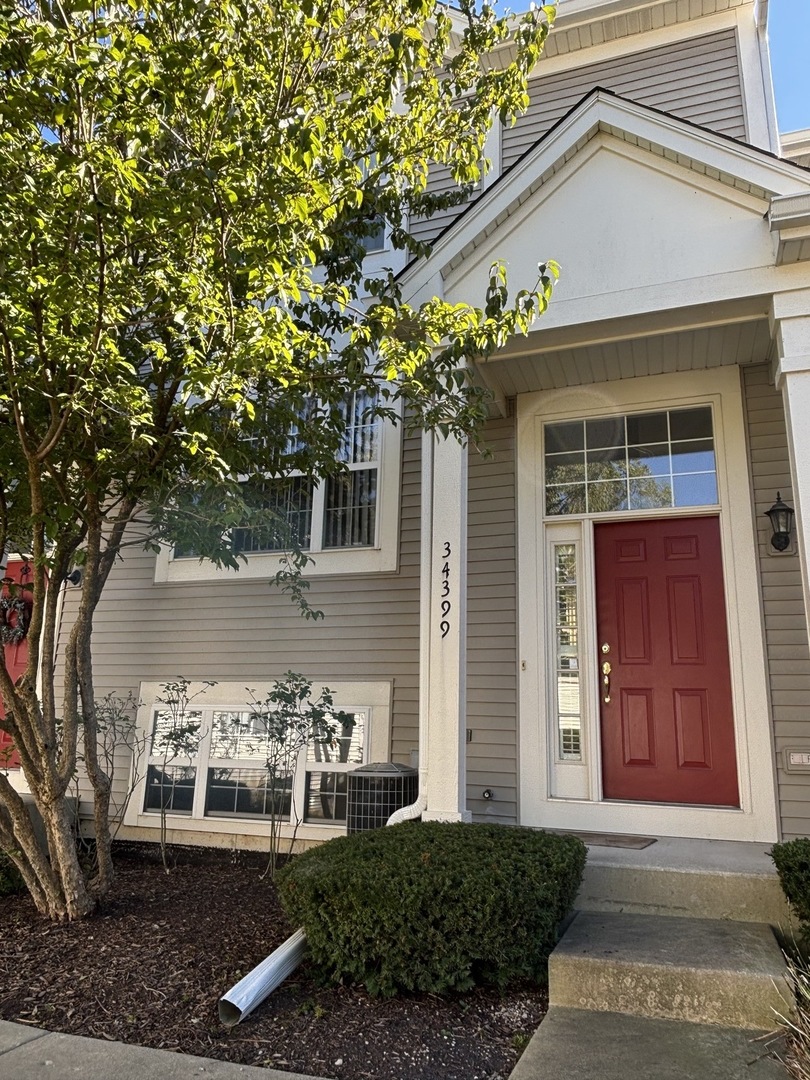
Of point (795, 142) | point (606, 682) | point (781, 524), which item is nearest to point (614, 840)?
point (606, 682)

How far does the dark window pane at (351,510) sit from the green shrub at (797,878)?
3.59m

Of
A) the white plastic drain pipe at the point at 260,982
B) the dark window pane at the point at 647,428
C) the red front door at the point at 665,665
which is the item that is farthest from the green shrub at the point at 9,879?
the dark window pane at the point at 647,428

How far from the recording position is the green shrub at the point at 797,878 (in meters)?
3.09

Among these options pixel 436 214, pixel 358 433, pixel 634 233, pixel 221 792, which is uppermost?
pixel 436 214

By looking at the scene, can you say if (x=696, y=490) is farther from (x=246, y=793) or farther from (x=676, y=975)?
(x=246, y=793)

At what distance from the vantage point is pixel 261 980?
296 cm

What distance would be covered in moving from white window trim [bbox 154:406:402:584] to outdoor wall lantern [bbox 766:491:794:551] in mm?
2669

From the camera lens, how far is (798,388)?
12.5 ft

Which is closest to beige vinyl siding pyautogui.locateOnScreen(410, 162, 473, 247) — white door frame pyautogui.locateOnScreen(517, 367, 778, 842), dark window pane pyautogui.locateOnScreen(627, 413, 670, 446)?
white door frame pyautogui.locateOnScreen(517, 367, 778, 842)

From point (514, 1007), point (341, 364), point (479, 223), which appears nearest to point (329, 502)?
point (341, 364)

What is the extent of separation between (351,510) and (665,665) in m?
2.71

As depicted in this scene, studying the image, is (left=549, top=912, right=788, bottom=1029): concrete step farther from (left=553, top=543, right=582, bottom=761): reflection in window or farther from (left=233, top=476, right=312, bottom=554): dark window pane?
(left=233, top=476, right=312, bottom=554): dark window pane

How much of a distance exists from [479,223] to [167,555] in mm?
3945

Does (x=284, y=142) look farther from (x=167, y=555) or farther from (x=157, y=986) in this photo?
(x=167, y=555)
